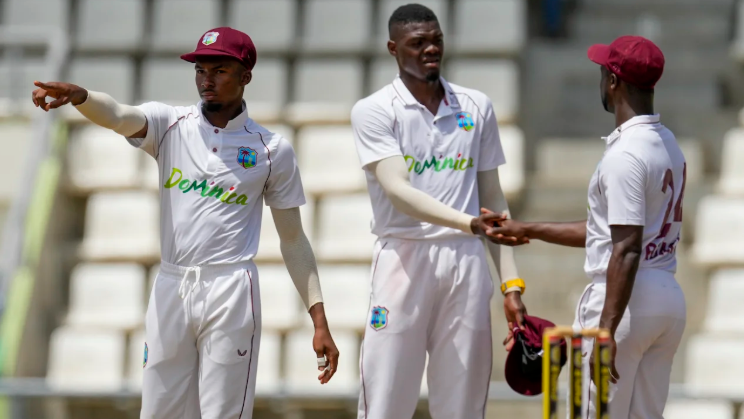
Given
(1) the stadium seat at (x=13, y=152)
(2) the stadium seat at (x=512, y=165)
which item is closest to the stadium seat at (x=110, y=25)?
(1) the stadium seat at (x=13, y=152)

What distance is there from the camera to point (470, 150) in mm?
4719

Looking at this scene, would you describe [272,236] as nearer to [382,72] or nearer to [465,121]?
[382,72]

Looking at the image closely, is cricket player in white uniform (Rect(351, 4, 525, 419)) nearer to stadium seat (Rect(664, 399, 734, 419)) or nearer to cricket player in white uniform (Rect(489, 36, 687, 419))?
cricket player in white uniform (Rect(489, 36, 687, 419))

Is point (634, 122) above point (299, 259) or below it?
above

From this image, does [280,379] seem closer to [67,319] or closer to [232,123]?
[67,319]

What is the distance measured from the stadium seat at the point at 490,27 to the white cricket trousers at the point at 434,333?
158 inches

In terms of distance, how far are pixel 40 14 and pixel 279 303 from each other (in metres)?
3.07

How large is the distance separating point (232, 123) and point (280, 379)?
3576 millimetres

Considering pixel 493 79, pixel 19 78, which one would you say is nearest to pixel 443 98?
pixel 493 79

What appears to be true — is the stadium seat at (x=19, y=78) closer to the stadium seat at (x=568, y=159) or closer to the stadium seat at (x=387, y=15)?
the stadium seat at (x=387, y=15)

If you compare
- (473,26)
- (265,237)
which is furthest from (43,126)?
(473,26)

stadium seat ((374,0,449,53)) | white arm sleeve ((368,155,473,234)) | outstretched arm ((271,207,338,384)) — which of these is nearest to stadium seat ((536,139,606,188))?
stadium seat ((374,0,449,53))

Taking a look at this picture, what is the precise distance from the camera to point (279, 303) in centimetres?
773

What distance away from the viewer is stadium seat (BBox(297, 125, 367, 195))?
26.6 ft
